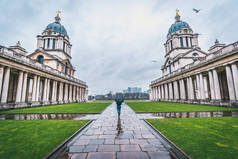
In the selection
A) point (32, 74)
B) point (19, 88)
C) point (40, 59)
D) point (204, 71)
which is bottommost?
point (19, 88)

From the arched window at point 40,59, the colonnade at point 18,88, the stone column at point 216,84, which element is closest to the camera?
the colonnade at point 18,88

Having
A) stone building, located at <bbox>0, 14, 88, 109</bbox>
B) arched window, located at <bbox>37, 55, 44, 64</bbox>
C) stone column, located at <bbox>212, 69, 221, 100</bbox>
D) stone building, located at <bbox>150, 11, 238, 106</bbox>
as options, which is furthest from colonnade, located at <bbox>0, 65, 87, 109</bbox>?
stone column, located at <bbox>212, 69, 221, 100</bbox>

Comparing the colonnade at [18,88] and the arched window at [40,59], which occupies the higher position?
the arched window at [40,59]

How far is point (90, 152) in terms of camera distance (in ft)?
12.4

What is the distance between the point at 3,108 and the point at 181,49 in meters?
53.1

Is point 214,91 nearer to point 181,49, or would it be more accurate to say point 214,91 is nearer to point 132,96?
point 181,49

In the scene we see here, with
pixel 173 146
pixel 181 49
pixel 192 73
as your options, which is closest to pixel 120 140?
pixel 173 146

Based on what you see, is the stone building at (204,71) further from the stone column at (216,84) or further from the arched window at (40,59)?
the arched window at (40,59)

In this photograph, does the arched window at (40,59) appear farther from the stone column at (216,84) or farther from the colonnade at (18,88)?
the stone column at (216,84)

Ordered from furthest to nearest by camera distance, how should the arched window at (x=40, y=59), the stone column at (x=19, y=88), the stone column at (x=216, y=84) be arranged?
the arched window at (x=40, y=59)
the stone column at (x=216, y=84)
the stone column at (x=19, y=88)

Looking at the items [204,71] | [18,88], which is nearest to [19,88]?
[18,88]

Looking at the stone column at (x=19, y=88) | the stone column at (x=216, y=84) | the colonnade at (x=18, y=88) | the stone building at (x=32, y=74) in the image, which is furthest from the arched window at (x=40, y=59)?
the stone column at (x=216, y=84)

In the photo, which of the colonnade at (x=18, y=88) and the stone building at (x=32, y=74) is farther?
the stone building at (x=32, y=74)

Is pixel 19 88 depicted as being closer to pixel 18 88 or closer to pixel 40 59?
pixel 18 88
